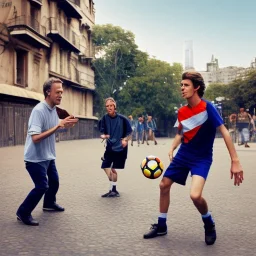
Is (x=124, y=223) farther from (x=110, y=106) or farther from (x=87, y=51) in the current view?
(x=87, y=51)

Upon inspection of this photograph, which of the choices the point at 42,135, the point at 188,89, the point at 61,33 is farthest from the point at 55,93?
the point at 61,33

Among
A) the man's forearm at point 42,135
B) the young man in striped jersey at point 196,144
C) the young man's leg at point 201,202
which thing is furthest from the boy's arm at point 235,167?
the man's forearm at point 42,135

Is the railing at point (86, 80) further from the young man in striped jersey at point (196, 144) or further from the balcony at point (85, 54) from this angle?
the young man in striped jersey at point (196, 144)

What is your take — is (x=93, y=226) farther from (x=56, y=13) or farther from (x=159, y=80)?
(x=159, y=80)

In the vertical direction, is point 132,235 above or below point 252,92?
below

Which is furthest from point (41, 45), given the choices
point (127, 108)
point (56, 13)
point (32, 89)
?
point (127, 108)

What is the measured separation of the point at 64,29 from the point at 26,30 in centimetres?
995

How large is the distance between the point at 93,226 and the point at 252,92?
53.8 meters

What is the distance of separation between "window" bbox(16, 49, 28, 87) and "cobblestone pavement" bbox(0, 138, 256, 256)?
62.0ft

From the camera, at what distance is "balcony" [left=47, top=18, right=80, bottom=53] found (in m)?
31.4

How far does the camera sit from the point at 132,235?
4.44 metres

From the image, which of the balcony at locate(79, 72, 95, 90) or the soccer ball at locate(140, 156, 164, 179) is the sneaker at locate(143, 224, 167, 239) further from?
the balcony at locate(79, 72, 95, 90)

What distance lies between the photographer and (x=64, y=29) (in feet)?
113

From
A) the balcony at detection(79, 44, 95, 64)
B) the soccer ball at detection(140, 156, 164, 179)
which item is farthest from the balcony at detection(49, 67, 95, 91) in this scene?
the soccer ball at detection(140, 156, 164, 179)
